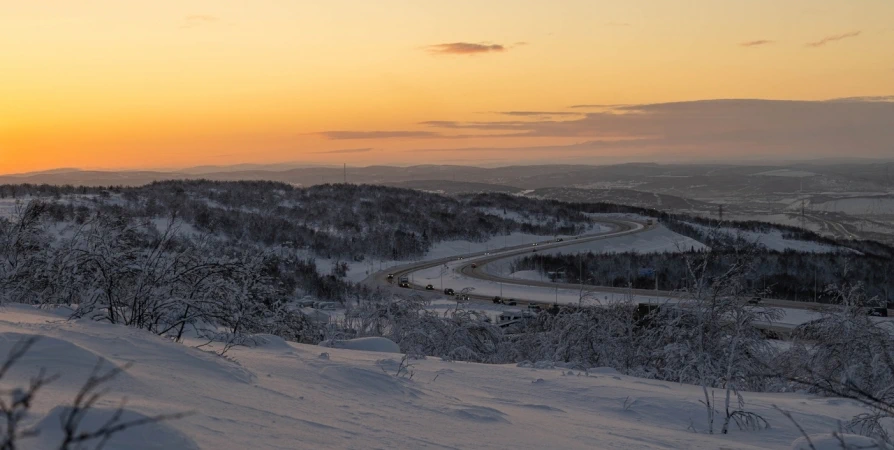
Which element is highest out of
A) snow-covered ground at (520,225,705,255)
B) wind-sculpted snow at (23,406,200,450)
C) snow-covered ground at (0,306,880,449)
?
wind-sculpted snow at (23,406,200,450)

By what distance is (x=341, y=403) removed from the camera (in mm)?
5574

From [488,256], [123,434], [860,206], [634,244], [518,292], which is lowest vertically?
[860,206]

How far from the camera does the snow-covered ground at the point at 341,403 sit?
408 cm

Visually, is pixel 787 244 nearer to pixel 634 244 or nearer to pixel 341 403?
pixel 634 244

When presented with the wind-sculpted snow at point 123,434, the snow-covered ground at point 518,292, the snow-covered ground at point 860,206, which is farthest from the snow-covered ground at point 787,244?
the wind-sculpted snow at point 123,434

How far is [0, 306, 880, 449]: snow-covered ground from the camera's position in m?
4.08

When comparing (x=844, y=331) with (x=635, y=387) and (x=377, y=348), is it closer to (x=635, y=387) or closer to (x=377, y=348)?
(x=635, y=387)

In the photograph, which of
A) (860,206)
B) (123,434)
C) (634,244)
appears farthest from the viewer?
(860,206)

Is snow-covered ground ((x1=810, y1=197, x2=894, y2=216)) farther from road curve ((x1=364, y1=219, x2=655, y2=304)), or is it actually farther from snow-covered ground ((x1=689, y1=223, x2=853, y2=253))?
road curve ((x1=364, y1=219, x2=655, y2=304))

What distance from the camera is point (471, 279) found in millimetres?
49594

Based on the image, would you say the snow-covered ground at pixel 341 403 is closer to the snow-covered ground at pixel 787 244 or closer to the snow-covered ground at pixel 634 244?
the snow-covered ground at pixel 634 244

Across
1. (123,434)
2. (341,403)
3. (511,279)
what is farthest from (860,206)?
(123,434)

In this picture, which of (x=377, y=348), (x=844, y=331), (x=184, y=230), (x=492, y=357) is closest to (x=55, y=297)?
(x=377, y=348)

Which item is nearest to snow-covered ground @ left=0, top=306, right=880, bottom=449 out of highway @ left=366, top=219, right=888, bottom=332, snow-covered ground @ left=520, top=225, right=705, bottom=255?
highway @ left=366, top=219, right=888, bottom=332
